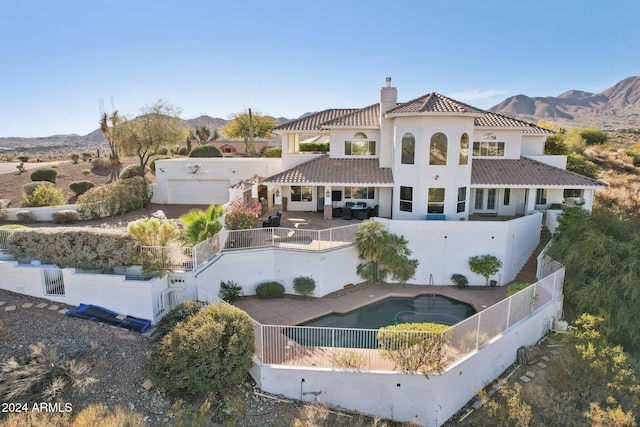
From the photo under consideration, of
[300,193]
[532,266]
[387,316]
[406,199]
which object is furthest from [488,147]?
[387,316]

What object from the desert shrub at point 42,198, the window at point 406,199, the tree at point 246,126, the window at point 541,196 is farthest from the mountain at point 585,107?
the desert shrub at point 42,198

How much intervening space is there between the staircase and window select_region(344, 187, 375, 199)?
9842 mm

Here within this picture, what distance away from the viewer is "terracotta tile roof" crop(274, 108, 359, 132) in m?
26.5

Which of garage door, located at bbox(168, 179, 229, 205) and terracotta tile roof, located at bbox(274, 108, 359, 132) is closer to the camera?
terracotta tile roof, located at bbox(274, 108, 359, 132)

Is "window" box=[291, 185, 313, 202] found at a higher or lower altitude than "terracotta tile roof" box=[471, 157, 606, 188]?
lower

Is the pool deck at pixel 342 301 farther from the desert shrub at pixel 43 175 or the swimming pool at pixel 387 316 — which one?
A: the desert shrub at pixel 43 175

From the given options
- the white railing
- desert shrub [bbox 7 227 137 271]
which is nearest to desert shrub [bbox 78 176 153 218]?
desert shrub [bbox 7 227 137 271]

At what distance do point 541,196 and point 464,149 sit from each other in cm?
770

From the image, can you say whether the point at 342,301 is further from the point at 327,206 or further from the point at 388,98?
the point at 388,98

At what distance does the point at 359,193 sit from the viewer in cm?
2616

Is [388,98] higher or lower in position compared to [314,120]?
higher

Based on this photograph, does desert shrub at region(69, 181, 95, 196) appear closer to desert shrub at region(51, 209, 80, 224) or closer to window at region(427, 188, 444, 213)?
desert shrub at region(51, 209, 80, 224)

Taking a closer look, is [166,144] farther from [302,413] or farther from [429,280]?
[302,413]

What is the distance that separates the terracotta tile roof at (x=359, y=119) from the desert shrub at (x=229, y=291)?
11.7m
